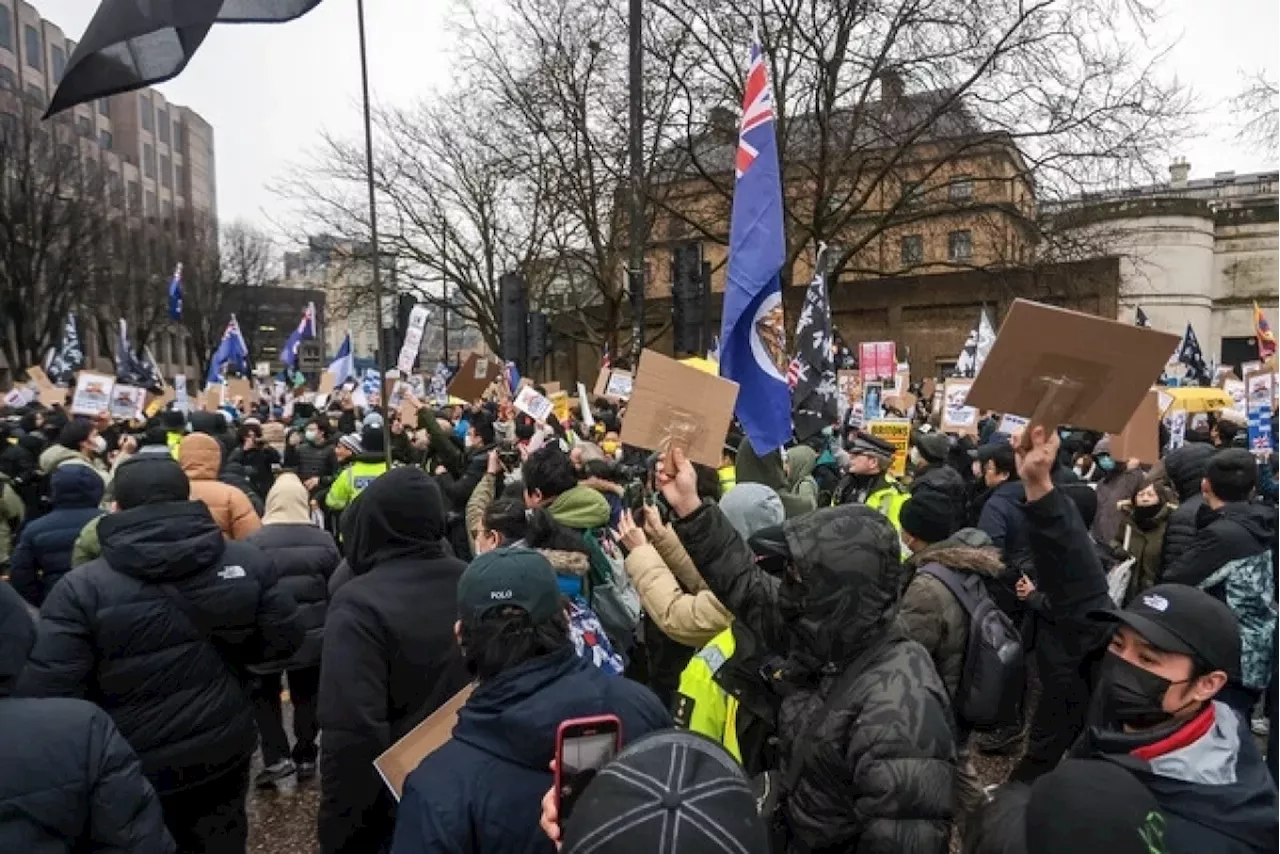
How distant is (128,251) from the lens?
4403 centimetres

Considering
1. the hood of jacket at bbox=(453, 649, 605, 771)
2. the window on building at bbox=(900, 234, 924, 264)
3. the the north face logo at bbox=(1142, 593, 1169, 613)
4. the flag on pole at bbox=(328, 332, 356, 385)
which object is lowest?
the hood of jacket at bbox=(453, 649, 605, 771)

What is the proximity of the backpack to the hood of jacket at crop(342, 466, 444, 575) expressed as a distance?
1.87 m

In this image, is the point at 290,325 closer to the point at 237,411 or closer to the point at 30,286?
the point at 30,286

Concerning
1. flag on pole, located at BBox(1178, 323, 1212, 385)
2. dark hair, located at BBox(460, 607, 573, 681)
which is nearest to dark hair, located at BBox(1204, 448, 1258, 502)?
dark hair, located at BBox(460, 607, 573, 681)

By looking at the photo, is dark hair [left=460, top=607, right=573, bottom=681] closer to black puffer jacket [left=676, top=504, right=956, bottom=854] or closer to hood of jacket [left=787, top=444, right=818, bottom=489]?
black puffer jacket [left=676, top=504, right=956, bottom=854]

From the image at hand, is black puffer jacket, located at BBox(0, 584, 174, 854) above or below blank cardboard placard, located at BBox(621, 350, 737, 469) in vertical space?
below

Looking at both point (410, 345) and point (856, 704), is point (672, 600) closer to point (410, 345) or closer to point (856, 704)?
point (856, 704)

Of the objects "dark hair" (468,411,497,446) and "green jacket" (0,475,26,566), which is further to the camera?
"dark hair" (468,411,497,446)

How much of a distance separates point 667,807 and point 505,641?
849mm

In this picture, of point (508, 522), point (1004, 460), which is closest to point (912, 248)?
point (1004, 460)

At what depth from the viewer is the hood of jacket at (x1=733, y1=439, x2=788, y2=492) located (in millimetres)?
5512

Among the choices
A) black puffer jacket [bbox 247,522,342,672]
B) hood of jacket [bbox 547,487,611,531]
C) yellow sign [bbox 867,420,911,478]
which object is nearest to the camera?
hood of jacket [bbox 547,487,611,531]

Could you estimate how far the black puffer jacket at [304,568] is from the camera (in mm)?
4609

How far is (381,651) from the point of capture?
2830 mm
